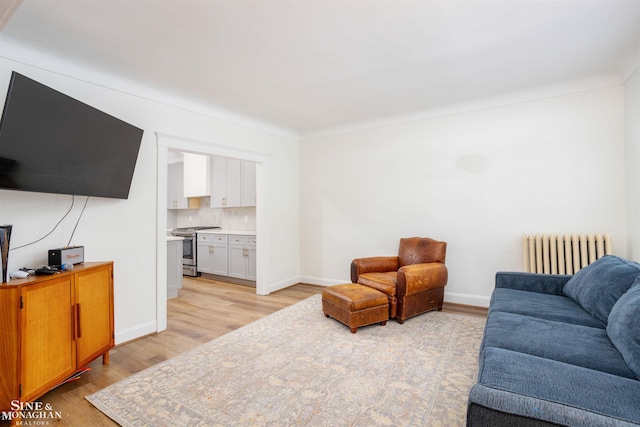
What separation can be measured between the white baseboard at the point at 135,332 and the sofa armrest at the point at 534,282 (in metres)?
3.61

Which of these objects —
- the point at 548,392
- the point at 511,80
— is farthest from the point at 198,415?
the point at 511,80

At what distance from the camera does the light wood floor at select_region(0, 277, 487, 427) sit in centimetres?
198

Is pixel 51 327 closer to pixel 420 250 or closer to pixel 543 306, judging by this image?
pixel 543 306

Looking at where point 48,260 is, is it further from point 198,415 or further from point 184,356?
point 198,415

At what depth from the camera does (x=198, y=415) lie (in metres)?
1.85

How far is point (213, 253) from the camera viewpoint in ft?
18.7

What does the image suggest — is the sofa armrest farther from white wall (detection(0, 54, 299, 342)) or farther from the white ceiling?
white wall (detection(0, 54, 299, 342))

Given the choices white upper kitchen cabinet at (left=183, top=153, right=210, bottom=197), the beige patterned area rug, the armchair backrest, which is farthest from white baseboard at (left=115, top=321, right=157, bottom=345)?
white upper kitchen cabinet at (left=183, top=153, right=210, bottom=197)

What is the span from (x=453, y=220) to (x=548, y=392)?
10.2 feet

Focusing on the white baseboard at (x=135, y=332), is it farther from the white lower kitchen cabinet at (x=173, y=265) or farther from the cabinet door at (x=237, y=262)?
the cabinet door at (x=237, y=262)

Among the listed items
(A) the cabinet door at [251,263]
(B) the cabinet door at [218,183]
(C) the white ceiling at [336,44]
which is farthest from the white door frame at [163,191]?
(B) the cabinet door at [218,183]

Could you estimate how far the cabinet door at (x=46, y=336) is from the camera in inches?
70.1

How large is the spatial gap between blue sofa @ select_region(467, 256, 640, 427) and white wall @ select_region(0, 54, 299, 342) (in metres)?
3.13

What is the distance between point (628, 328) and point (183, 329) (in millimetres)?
3592
